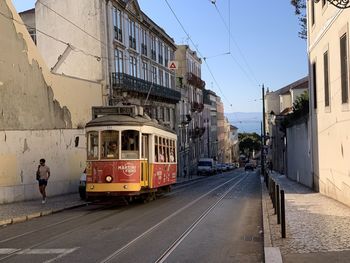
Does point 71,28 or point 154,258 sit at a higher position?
point 71,28

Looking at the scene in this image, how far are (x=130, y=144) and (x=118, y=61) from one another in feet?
72.7

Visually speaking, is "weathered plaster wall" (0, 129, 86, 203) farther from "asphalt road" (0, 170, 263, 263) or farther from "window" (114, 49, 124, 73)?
"window" (114, 49, 124, 73)

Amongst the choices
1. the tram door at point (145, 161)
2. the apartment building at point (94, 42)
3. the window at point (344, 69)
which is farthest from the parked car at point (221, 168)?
the window at point (344, 69)

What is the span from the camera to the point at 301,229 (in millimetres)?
11727

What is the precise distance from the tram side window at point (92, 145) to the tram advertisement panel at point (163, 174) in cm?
258

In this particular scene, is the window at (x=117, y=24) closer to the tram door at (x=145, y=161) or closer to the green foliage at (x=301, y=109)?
the green foliage at (x=301, y=109)

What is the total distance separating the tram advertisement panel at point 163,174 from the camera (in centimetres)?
2131

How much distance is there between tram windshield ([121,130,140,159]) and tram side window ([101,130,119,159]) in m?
0.25

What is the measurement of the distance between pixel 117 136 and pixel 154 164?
2236 mm

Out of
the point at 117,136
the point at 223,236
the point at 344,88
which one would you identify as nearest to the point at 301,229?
the point at 223,236

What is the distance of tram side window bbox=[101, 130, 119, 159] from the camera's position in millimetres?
19250

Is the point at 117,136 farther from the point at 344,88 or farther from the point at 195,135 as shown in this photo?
the point at 195,135

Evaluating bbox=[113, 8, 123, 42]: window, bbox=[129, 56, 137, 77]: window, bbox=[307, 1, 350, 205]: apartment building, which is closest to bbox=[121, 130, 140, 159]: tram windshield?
bbox=[307, 1, 350, 205]: apartment building

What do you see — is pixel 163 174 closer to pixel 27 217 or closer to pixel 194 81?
pixel 27 217
